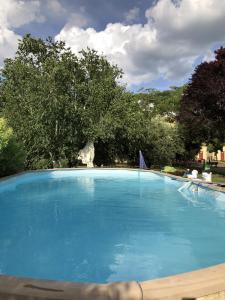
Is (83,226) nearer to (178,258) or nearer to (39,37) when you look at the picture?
(178,258)

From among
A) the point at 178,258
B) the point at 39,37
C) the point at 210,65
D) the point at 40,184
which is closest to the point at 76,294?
the point at 178,258

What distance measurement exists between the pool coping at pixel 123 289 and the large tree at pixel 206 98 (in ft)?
54.7

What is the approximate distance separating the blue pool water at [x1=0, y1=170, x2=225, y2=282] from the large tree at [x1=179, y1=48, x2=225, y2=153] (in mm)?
6111

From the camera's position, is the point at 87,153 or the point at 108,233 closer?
the point at 108,233

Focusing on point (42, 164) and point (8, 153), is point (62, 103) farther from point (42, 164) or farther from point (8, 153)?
point (8, 153)

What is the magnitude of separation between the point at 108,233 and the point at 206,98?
1342cm

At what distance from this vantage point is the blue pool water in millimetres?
6250

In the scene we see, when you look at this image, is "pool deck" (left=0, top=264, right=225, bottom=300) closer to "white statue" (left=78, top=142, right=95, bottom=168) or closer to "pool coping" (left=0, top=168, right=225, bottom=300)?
"pool coping" (left=0, top=168, right=225, bottom=300)

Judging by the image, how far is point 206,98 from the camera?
20156 mm

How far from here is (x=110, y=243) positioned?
7.89 m

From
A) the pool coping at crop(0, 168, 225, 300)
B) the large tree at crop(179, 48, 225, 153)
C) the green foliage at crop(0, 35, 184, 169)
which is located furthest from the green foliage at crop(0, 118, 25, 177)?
the pool coping at crop(0, 168, 225, 300)

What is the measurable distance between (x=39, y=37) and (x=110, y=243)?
30.1 meters

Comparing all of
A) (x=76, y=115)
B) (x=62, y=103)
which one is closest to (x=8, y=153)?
(x=62, y=103)

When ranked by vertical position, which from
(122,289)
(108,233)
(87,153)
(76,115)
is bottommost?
(108,233)
